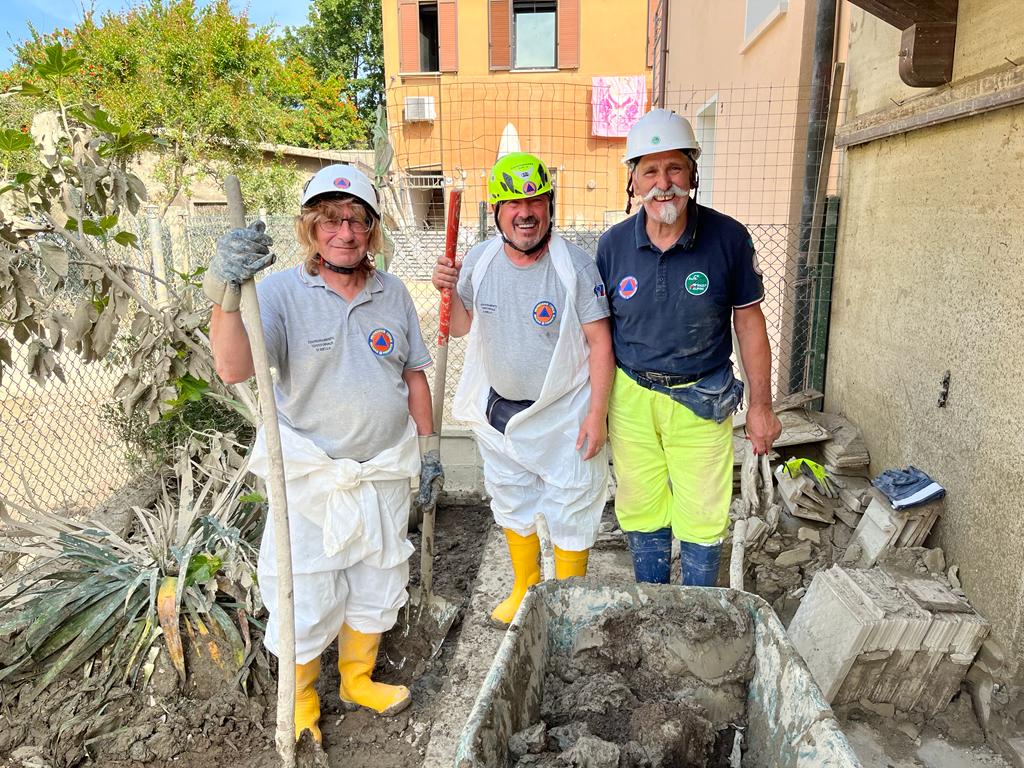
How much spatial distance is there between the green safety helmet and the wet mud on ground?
4.79 feet

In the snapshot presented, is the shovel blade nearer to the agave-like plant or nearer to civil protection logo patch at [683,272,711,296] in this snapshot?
the agave-like plant

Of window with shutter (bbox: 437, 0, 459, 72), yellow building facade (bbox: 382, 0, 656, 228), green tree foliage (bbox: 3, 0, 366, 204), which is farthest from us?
window with shutter (bbox: 437, 0, 459, 72)

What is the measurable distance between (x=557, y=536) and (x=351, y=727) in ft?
3.45

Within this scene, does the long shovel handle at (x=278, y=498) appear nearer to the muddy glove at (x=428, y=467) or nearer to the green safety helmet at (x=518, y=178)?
the muddy glove at (x=428, y=467)

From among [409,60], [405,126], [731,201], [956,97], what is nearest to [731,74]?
[731,201]

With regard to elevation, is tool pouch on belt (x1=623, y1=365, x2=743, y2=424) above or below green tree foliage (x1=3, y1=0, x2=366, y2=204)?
below

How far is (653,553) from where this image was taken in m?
2.84

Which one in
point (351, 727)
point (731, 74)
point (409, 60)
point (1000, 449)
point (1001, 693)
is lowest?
point (351, 727)

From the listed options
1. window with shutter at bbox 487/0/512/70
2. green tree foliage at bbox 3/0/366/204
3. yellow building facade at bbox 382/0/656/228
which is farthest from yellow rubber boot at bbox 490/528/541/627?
window with shutter at bbox 487/0/512/70

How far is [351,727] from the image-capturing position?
2562 mm

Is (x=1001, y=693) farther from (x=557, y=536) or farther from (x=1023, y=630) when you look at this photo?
(x=557, y=536)

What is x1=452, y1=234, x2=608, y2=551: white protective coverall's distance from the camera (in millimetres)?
2662

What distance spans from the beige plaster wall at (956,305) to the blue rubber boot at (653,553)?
1.20 meters

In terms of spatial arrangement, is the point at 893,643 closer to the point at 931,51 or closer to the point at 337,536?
the point at 337,536
